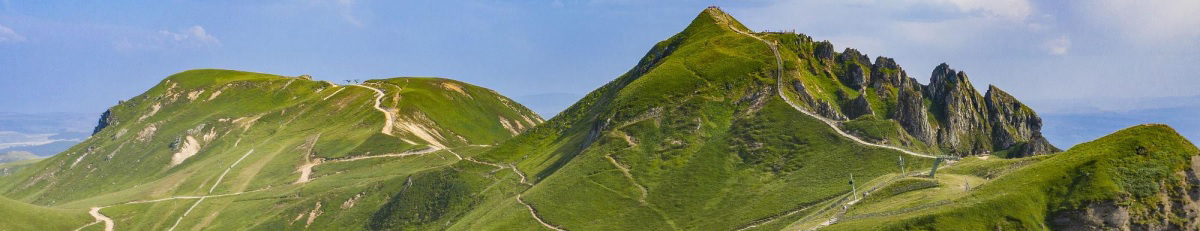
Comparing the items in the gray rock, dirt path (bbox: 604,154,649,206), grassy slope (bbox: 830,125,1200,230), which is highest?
the gray rock

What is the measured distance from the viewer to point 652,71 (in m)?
194

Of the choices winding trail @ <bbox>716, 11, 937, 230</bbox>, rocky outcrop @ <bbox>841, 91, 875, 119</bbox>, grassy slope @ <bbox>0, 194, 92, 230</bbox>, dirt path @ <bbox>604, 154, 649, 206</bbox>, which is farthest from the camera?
grassy slope @ <bbox>0, 194, 92, 230</bbox>

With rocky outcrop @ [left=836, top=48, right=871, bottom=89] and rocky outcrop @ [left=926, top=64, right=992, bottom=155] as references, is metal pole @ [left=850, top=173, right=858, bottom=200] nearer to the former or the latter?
rocky outcrop @ [left=926, top=64, right=992, bottom=155]

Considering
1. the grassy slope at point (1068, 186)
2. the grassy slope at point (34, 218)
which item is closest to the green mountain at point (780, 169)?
the grassy slope at point (1068, 186)

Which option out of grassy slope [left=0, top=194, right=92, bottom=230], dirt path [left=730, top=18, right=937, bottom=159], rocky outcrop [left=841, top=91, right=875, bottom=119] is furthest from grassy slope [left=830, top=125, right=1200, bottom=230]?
grassy slope [left=0, top=194, right=92, bottom=230]

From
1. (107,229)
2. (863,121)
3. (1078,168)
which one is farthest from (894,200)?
(107,229)

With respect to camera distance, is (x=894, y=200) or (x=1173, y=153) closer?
(x=1173, y=153)

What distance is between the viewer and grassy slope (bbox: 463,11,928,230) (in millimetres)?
133000

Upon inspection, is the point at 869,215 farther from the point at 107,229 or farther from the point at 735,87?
the point at 107,229

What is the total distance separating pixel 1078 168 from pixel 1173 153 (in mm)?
9553

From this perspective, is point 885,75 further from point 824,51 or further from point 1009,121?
point 1009,121

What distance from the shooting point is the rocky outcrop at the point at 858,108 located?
163 m

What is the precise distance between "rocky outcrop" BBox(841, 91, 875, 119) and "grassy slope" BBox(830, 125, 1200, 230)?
211 feet

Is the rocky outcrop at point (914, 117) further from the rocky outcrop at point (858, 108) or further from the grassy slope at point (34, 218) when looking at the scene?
the grassy slope at point (34, 218)
